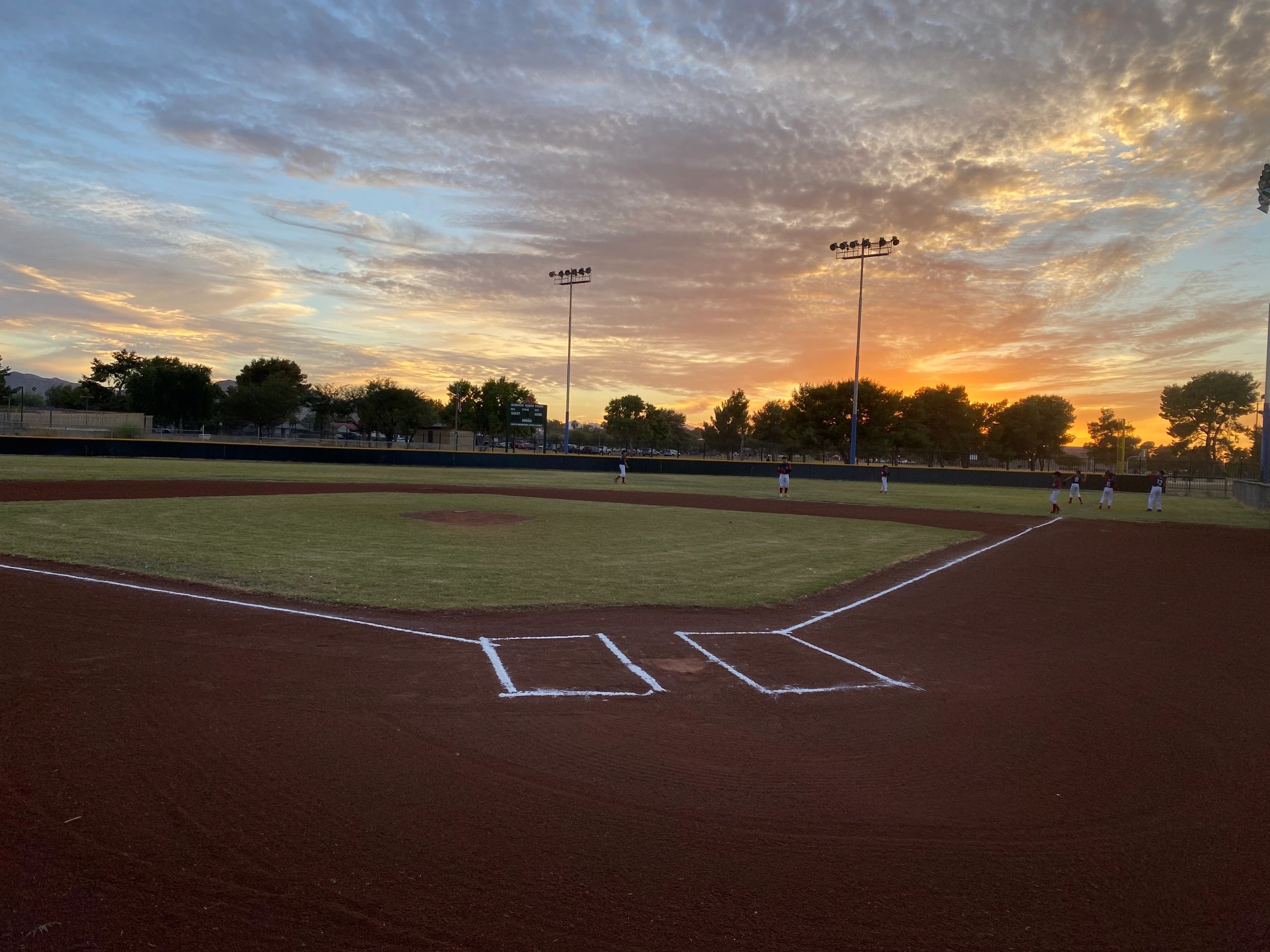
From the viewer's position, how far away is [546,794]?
4898 mm

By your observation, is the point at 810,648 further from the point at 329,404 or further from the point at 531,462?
the point at 329,404

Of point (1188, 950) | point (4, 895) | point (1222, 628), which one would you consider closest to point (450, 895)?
point (4, 895)

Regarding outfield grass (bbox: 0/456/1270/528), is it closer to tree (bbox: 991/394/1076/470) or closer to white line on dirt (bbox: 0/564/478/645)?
white line on dirt (bbox: 0/564/478/645)

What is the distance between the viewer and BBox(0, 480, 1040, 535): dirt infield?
2506 centimetres

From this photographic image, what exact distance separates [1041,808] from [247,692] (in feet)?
19.9

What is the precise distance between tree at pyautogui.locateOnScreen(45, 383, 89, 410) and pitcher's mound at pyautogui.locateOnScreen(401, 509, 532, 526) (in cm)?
10453

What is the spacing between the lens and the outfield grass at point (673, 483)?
3250cm

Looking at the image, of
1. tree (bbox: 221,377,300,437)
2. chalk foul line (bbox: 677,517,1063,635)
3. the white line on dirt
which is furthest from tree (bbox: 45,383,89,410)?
chalk foul line (bbox: 677,517,1063,635)

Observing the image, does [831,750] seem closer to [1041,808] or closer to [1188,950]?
[1041,808]

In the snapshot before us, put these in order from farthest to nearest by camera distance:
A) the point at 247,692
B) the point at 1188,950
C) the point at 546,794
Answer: the point at 247,692
the point at 546,794
the point at 1188,950

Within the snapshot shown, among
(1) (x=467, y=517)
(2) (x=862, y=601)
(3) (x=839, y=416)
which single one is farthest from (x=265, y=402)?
(2) (x=862, y=601)

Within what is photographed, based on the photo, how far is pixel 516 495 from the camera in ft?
105

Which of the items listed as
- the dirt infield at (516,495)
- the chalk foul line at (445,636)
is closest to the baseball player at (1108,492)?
the dirt infield at (516,495)

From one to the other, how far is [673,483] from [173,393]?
74229mm
